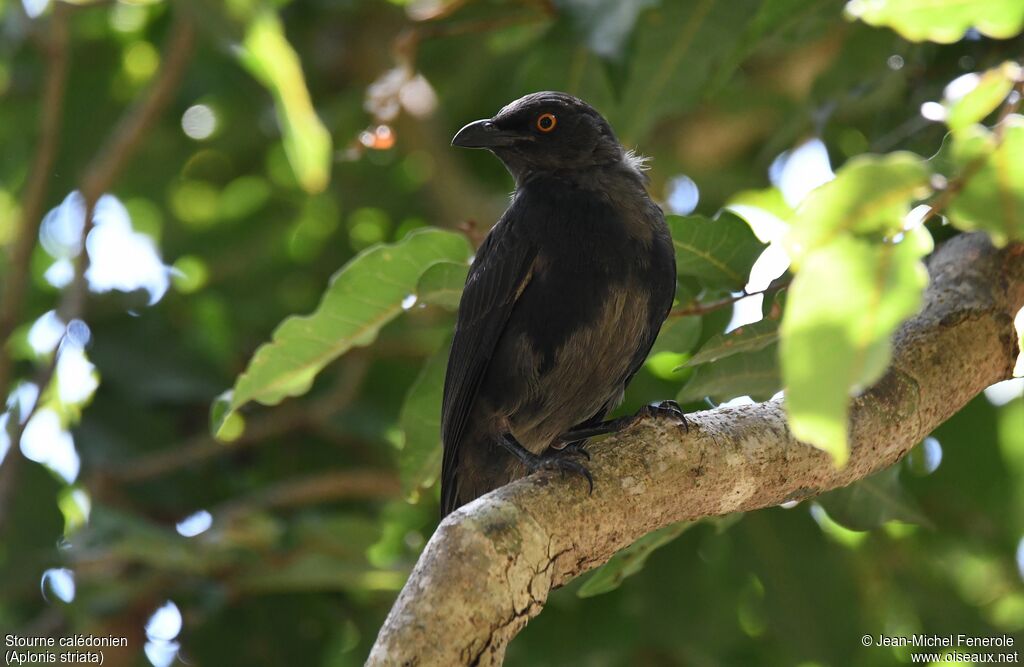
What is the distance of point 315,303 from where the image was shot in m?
6.18

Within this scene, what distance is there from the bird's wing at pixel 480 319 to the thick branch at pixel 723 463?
1.04m

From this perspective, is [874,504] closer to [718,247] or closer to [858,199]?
[718,247]

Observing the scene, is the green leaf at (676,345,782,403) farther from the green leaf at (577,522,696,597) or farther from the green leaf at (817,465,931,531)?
the green leaf at (817,465,931,531)

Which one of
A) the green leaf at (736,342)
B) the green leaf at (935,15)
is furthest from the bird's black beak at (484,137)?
the green leaf at (935,15)

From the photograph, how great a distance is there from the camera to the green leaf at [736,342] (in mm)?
2645

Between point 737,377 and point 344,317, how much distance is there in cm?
111

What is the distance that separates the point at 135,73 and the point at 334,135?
122 centimetres

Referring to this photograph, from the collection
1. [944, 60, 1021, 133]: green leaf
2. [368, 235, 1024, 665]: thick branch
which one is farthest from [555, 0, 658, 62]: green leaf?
[944, 60, 1021, 133]: green leaf

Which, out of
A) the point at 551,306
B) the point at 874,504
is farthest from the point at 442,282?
the point at 874,504

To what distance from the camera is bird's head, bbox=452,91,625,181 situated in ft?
13.1

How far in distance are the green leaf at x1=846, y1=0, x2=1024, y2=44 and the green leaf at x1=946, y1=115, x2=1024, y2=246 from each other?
1.46ft

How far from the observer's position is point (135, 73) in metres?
6.46

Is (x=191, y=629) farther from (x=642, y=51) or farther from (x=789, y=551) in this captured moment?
(x=642, y=51)

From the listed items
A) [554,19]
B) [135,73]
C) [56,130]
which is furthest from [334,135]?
[554,19]
